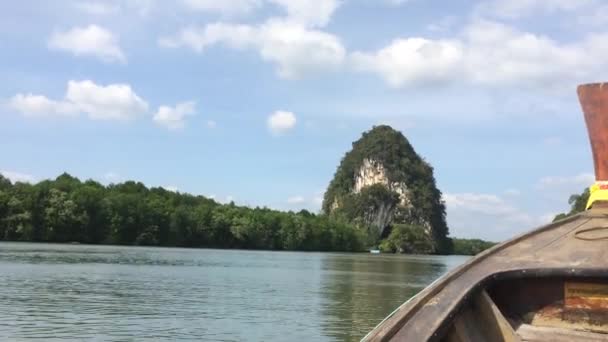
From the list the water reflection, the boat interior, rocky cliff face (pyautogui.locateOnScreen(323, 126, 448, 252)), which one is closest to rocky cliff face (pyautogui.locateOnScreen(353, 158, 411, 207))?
rocky cliff face (pyautogui.locateOnScreen(323, 126, 448, 252))

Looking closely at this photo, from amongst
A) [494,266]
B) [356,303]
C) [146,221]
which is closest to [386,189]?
[146,221]

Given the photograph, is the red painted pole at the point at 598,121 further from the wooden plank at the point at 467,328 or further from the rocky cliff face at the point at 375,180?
the rocky cliff face at the point at 375,180

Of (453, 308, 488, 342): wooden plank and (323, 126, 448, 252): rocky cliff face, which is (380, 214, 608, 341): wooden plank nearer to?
(453, 308, 488, 342): wooden plank

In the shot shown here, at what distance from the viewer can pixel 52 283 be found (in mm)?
28031

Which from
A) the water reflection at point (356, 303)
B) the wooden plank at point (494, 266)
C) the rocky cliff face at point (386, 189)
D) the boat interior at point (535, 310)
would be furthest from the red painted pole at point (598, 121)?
the rocky cliff face at point (386, 189)

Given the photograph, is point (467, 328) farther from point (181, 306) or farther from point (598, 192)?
point (181, 306)

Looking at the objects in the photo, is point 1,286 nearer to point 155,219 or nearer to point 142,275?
point 142,275

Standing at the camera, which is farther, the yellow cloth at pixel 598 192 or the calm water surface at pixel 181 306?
the calm water surface at pixel 181 306

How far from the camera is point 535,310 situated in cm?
431

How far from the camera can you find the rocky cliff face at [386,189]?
5600 inches

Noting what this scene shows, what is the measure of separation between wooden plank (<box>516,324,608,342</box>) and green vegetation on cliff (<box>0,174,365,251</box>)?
79.3 meters

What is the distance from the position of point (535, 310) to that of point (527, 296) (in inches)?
3.7

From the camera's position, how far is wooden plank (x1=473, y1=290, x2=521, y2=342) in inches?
158

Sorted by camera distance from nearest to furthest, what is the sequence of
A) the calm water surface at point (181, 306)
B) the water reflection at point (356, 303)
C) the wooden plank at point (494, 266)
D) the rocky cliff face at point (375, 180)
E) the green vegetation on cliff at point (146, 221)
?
the wooden plank at point (494, 266) → the calm water surface at point (181, 306) → the water reflection at point (356, 303) → the green vegetation on cliff at point (146, 221) → the rocky cliff face at point (375, 180)
